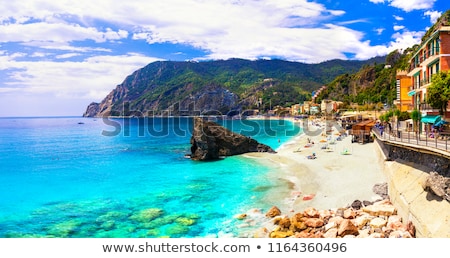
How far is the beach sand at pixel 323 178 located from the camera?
22.9m

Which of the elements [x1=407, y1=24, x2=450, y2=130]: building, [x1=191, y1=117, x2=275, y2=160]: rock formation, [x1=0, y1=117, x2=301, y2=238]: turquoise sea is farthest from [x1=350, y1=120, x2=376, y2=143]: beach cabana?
[x1=0, y1=117, x2=301, y2=238]: turquoise sea

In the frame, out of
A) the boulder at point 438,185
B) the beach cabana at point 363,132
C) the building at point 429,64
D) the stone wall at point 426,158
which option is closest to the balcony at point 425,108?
the building at point 429,64

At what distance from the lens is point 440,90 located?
22.4 meters

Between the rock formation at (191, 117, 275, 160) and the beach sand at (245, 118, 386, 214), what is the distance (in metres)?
3.49

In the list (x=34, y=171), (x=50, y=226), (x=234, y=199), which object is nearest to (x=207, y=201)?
(x=234, y=199)

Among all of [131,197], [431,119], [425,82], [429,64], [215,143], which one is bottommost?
[131,197]

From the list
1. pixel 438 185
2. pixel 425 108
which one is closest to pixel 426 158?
pixel 438 185

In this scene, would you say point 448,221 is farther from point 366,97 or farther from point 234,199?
point 366,97

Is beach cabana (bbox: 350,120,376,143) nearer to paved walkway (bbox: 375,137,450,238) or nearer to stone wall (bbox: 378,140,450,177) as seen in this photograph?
stone wall (bbox: 378,140,450,177)

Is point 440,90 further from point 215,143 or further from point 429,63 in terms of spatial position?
point 215,143

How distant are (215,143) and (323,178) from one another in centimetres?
1939

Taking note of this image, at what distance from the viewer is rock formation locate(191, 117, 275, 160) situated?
148 ft

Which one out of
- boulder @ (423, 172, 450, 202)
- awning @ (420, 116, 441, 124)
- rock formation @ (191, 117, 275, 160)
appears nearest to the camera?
boulder @ (423, 172, 450, 202)

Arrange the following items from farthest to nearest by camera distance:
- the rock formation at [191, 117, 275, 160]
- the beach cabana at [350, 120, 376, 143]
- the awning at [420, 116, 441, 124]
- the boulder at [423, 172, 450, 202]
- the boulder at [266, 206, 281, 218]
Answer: the beach cabana at [350, 120, 376, 143] → the rock formation at [191, 117, 275, 160] → the awning at [420, 116, 441, 124] → the boulder at [266, 206, 281, 218] → the boulder at [423, 172, 450, 202]
